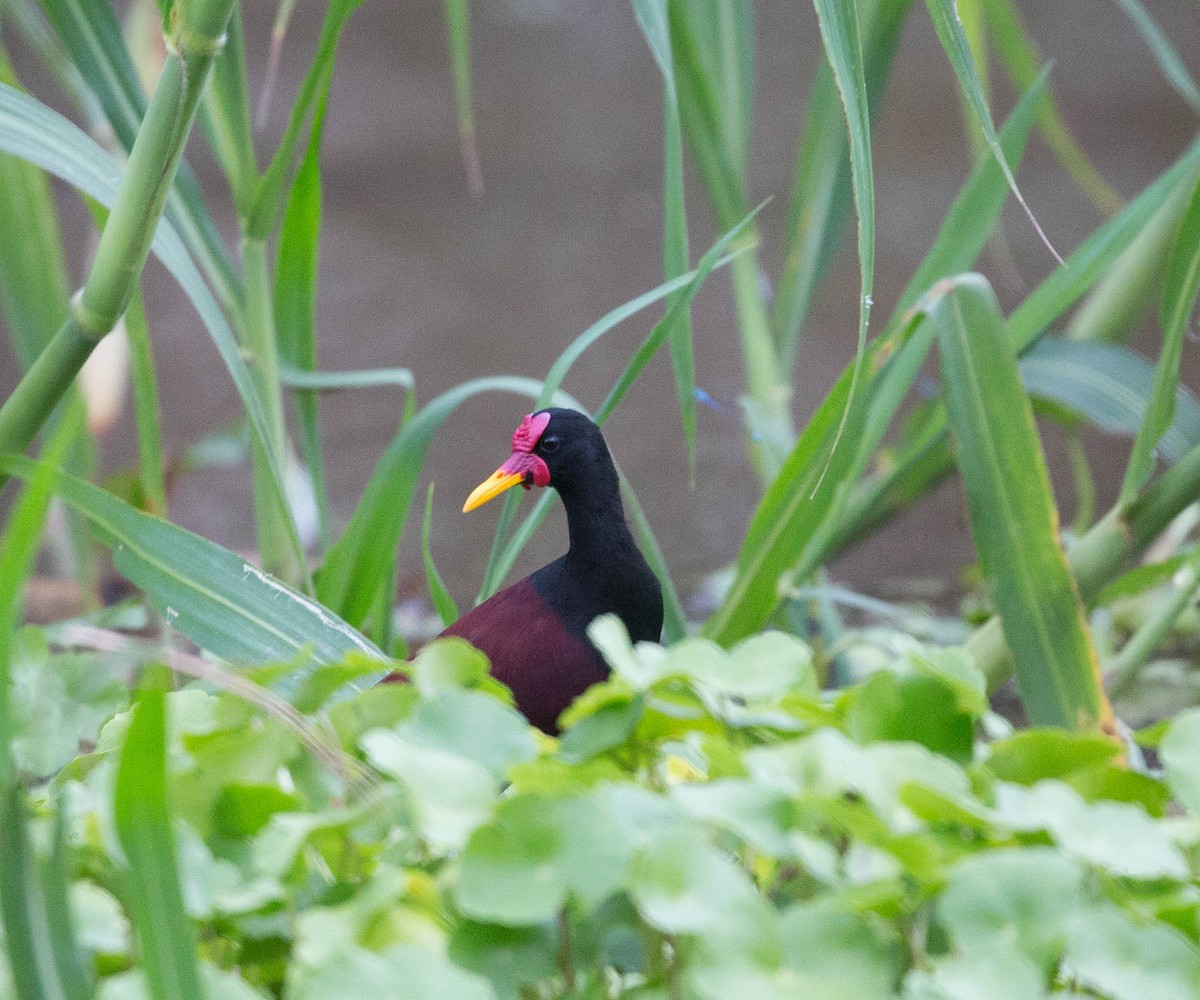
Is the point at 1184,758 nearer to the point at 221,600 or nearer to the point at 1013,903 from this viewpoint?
the point at 1013,903

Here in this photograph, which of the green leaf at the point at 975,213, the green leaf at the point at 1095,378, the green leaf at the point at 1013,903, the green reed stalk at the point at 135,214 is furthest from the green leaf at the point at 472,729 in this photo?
the green leaf at the point at 1095,378

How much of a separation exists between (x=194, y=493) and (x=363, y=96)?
3.35 ft

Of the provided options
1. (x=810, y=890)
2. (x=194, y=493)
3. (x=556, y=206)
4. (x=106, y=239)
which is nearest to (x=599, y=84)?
(x=556, y=206)

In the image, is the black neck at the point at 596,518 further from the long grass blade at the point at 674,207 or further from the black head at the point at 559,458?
the long grass blade at the point at 674,207

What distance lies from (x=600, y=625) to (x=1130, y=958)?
0.17 m

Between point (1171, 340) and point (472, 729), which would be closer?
point (472, 729)

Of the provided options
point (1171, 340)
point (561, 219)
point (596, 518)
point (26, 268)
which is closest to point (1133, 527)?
point (1171, 340)

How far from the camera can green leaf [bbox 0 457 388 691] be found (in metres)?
0.71

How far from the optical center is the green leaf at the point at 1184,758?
39cm

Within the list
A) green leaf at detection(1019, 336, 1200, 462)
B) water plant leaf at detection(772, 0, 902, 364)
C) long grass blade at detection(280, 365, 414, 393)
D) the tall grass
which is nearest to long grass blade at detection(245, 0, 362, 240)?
the tall grass

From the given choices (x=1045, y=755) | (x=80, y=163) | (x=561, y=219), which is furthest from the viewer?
(x=561, y=219)

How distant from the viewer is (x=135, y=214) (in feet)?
1.92

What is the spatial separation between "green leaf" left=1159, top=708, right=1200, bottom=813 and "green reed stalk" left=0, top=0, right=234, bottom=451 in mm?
446

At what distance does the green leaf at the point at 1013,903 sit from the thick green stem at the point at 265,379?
2.75 ft
